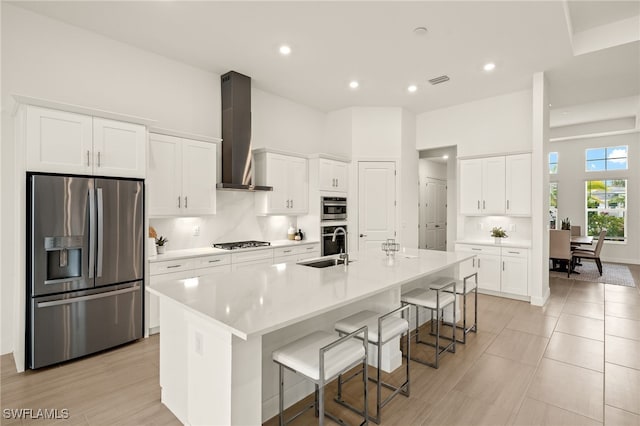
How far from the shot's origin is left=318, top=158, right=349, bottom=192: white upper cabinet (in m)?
5.42

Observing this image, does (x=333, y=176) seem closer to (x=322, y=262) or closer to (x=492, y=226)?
(x=322, y=262)

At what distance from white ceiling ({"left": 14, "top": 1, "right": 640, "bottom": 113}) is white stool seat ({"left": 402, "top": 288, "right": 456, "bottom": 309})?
8.94 ft

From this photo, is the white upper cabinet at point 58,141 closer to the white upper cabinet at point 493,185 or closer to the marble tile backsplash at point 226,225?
the marble tile backsplash at point 226,225

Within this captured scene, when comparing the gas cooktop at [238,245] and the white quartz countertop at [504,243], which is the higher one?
the gas cooktop at [238,245]

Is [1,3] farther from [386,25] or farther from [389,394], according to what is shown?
[389,394]

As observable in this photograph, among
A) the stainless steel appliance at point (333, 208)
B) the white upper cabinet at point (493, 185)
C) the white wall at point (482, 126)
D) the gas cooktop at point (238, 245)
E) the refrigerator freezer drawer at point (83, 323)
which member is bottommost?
the refrigerator freezer drawer at point (83, 323)

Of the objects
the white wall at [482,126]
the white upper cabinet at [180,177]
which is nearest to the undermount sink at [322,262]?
the white upper cabinet at [180,177]

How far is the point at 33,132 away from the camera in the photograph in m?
→ 2.75

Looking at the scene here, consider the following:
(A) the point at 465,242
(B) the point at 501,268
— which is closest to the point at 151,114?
(A) the point at 465,242

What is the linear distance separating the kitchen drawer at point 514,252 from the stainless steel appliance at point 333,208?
2626 millimetres

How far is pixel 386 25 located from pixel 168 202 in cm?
309

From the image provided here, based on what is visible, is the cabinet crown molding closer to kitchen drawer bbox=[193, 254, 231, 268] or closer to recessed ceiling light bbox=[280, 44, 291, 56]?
kitchen drawer bbox=[193, 254, 231, 268]

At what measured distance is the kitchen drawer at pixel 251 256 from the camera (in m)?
4.23

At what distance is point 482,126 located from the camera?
5.65 m
